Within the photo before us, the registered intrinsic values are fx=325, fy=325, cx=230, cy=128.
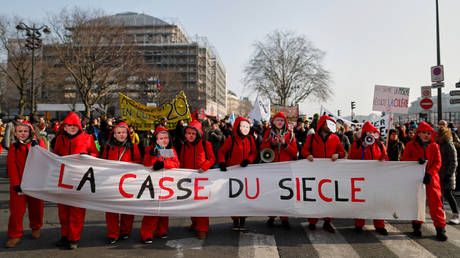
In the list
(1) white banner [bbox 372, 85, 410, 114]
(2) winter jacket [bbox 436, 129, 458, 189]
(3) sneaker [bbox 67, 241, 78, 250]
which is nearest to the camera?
(3) sneaker [bbox 67, 241, 78, 250]

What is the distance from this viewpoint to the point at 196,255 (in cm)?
407

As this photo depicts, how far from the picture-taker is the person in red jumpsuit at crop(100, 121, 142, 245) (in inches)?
177

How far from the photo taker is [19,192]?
14.2ft

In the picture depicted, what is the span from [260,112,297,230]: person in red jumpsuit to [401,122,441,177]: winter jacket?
1.81 m

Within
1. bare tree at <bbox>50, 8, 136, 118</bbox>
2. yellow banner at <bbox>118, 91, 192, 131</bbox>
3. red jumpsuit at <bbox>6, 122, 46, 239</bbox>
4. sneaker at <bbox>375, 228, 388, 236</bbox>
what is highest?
bare tree at <bbox>50, 8, 136, 118</bbox>

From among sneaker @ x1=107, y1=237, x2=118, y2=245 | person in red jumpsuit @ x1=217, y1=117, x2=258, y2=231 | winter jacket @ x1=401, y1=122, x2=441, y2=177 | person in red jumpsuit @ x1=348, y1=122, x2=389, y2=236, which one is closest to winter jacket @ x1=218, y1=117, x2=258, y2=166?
person in red jumpsuit @ x1=217, y1=117, x2=258, y2=231

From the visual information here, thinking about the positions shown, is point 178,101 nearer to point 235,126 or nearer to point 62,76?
point 235,126

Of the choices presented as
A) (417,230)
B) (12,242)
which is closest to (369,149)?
(417,230)

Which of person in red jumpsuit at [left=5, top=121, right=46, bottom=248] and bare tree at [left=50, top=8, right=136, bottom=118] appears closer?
person in red jumpsuit at [left=5, top=121, right=46, bottom=248]

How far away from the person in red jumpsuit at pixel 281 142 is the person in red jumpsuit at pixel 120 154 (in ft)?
6.80

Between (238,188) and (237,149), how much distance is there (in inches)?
26.4

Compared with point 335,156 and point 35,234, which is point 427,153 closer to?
point 335,156

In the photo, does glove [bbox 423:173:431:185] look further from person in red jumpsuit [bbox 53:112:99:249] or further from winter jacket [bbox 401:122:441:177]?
person in red jumpsuit [bbox 53:112:99:249]

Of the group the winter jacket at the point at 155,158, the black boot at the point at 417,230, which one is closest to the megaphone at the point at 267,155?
the winter jacket at the point at 155,158
